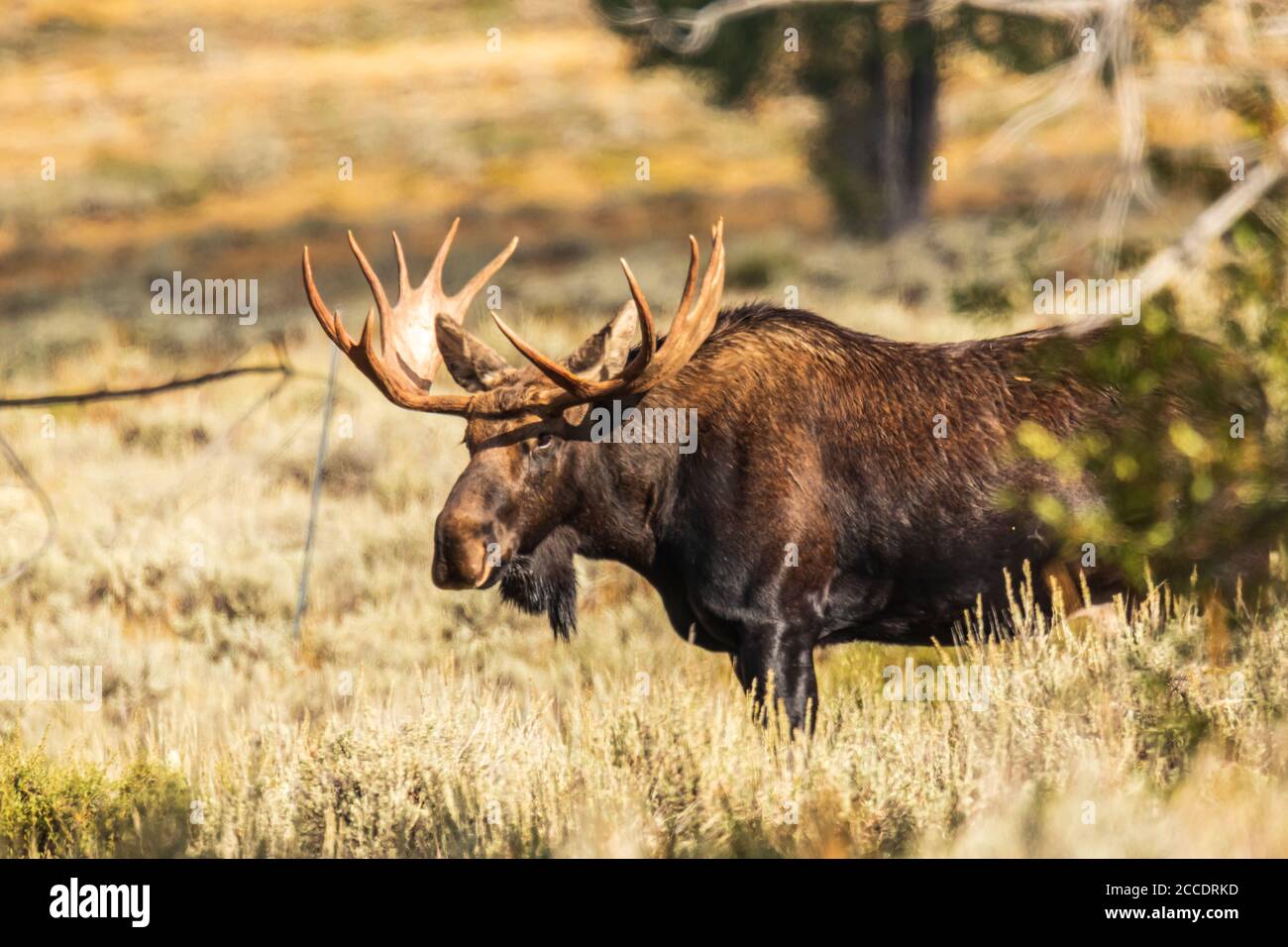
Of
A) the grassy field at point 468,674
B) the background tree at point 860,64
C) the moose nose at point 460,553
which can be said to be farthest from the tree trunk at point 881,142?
the moose nose at point 460,553

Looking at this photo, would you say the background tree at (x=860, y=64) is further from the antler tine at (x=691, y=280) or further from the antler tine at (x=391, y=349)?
the antler tine at (x=691, y=280)

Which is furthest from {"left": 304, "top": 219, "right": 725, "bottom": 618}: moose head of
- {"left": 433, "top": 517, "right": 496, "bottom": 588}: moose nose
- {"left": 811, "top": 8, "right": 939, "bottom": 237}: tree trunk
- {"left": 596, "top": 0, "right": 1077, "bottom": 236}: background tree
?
{"left": 811, "top": 8, "right": 939, "bottom": 237}: tree trunk

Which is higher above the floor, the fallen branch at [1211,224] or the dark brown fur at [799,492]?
the fallen branch at [1211,224]

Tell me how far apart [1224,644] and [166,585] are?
20.4 feet

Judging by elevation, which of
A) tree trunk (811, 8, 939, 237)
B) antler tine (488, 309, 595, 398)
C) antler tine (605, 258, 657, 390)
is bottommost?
antler tine (488, 309, 595, 398)

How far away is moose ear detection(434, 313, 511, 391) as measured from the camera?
666 cm

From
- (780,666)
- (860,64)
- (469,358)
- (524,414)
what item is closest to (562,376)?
(524,414)

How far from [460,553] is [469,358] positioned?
2.97ft

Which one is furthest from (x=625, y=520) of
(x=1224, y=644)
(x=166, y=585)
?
(x=166, y=585)

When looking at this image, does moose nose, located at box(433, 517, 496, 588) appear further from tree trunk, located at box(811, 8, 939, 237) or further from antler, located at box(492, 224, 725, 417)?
tree trunk, located at box(811, 8, 939, 237)

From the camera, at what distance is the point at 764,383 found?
6730 millimetres

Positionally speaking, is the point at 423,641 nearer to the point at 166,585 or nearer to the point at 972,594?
the point at 166,585

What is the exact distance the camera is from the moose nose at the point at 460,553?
20.3 ft

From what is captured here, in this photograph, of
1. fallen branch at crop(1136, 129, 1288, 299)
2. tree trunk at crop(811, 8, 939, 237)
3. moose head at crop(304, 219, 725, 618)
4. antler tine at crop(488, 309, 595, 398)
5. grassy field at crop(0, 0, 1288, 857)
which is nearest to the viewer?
fallen branch at crop(1136, 129, 1288, 299)
